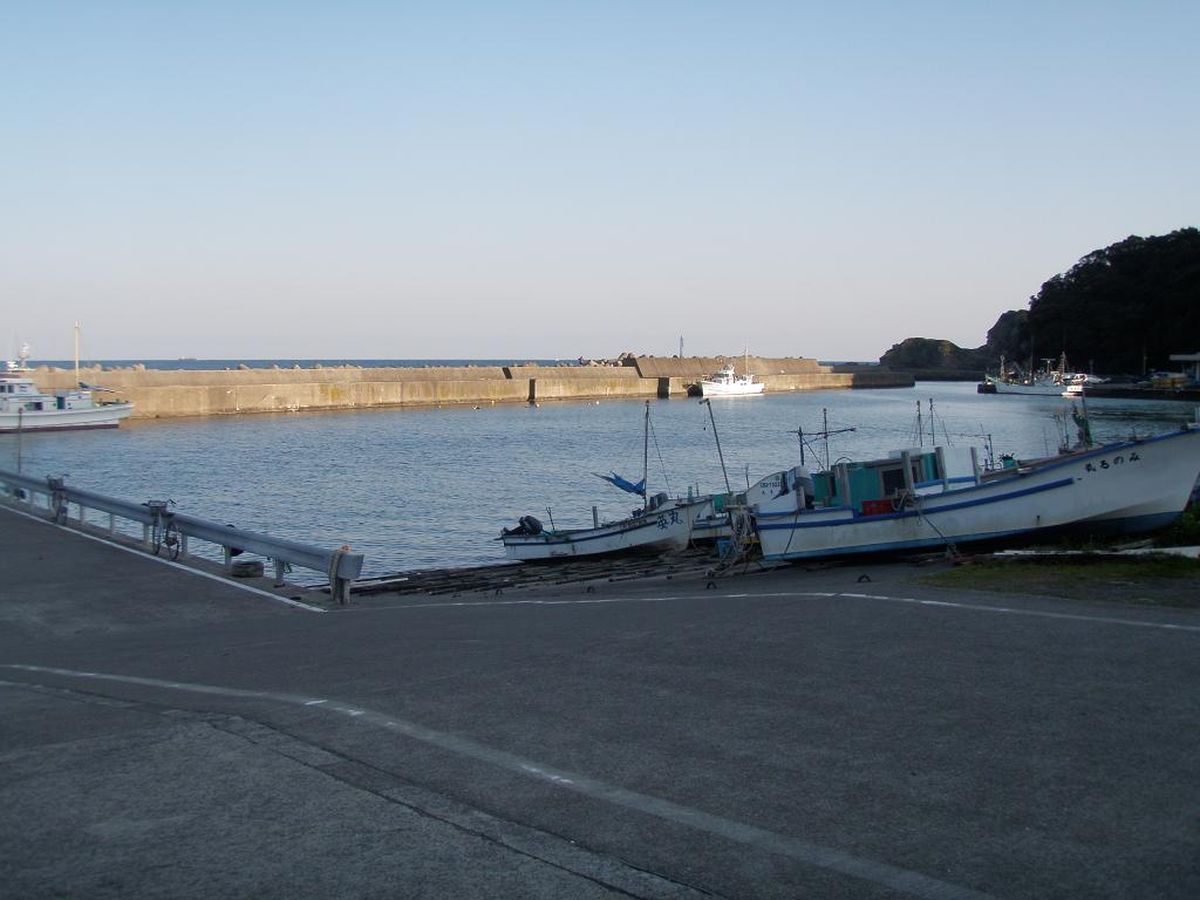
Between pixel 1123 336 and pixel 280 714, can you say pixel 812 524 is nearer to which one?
pixel 280 714

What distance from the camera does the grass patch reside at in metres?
11.8

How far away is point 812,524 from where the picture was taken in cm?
2112

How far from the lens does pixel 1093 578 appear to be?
13156mm

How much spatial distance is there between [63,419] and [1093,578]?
75090 mm

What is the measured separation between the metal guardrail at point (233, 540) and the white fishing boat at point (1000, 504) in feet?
27.9

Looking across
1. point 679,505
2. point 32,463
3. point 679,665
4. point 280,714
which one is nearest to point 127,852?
point 280,714

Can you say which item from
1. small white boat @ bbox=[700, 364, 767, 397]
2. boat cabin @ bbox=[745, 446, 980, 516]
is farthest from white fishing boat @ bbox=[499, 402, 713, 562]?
small white boat @ bbox=[700, 364, 767, 397]

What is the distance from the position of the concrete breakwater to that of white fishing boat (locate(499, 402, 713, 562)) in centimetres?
6716

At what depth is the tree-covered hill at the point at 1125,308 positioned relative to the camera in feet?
388

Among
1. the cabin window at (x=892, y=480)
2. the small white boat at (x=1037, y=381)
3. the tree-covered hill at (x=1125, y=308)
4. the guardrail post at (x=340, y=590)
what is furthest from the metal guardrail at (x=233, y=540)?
the tree-covered hill at (x=1125, y=308)

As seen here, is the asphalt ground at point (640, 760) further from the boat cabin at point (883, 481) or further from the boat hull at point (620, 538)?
the boat hull at point (620, 538)

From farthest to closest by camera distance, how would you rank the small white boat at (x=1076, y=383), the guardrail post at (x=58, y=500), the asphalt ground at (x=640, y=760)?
the small white boat at (x=1076, y=383) < the guardrail post at (x=58, y=500) < the asphalt ground at (x=640, y=760)

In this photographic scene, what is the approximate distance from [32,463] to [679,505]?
4483 cm

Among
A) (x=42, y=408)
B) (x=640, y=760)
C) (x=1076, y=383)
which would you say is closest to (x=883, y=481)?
(x=640, y=760)
